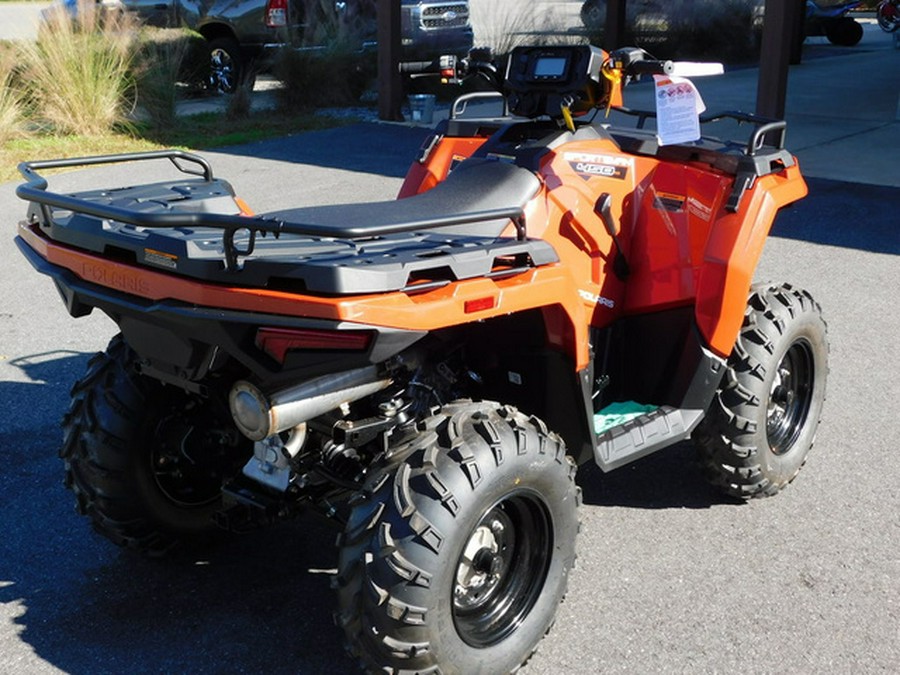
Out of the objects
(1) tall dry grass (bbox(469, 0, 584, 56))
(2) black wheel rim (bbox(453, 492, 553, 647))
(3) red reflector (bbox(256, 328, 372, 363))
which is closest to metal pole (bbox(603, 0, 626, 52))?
(1) tall dry grass (bbox(469, 0, 584, 56))

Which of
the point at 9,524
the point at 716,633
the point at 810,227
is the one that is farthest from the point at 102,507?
the point at 810,227

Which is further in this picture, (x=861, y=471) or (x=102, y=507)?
(x=861, y=471)

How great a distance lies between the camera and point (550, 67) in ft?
12.1

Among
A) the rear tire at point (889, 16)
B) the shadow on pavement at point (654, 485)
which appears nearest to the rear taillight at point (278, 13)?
the shadow on pavement at point (654, 485)

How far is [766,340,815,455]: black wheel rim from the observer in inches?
172

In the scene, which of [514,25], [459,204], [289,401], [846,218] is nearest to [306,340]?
[289,401]

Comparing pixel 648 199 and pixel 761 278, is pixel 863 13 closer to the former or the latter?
pixel 761 278

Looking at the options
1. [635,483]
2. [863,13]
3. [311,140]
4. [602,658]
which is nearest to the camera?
[602,658]

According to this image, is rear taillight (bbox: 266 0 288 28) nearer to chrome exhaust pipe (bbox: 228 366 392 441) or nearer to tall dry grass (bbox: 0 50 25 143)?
tall dry grass (bbox: 0 50 25 143)

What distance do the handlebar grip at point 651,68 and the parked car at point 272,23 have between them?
1115cm

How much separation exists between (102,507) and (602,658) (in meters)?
1.64

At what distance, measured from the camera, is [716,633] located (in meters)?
3.42

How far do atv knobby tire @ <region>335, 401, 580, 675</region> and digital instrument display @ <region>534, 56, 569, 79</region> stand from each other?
1.20 m

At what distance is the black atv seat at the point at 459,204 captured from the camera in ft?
10.7
